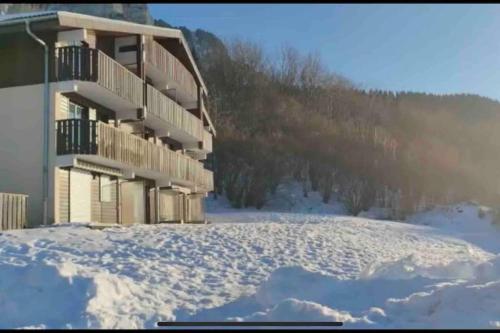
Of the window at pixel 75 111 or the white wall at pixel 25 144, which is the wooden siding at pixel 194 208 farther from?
the white wall at pixel 25 144

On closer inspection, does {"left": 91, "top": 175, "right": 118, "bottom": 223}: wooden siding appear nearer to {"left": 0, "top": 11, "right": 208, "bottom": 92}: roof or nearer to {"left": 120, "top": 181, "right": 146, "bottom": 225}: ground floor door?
{"left": 120, "top": 181, "right": 146, "bottom": 225}: ground floor door

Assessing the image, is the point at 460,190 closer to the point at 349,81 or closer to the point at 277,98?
the point at 349,81

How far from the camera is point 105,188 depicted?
21578 millimetres

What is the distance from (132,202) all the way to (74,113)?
6511mm

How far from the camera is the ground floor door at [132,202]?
77.1 ft

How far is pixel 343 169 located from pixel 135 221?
34706 millimetres

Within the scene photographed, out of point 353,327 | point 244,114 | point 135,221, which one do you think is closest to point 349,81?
point 244,114

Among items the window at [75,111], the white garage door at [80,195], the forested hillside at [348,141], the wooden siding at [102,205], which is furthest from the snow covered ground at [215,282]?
the forested hillside at [348,141]

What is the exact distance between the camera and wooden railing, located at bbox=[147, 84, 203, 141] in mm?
23734

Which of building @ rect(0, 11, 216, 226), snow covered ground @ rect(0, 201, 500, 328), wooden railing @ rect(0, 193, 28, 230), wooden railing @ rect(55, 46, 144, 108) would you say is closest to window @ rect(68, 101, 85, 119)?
building @ rect(0, 11, 216, 226)

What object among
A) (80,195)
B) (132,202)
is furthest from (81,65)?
(132,202)

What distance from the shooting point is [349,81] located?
55.8 metres

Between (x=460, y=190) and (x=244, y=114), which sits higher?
(x=244, y=114)

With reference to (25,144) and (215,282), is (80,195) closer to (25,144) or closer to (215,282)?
(25,144)
